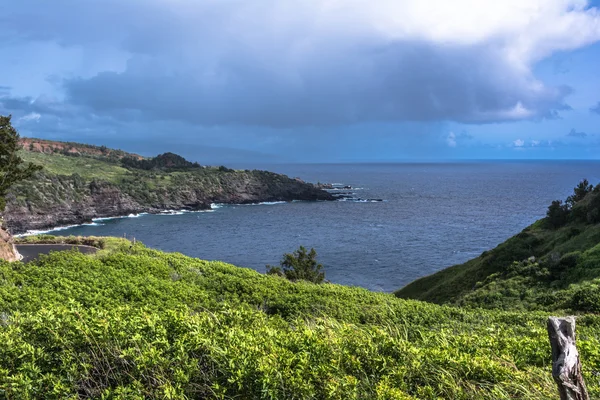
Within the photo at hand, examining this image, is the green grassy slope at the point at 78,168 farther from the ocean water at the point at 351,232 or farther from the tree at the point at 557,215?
the tree at the point at 557,215

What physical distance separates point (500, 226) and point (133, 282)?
83127 mm

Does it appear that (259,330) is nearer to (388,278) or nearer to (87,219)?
(388,278)

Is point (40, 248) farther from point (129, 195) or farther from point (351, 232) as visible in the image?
point (129, 195)

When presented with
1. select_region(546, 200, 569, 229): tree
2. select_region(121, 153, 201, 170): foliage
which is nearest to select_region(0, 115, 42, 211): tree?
select_region(546, 200, 569, 229): tree

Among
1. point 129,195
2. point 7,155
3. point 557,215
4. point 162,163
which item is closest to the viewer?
point 7,155

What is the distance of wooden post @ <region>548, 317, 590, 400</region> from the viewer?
4.64 metres

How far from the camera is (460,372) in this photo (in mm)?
6121

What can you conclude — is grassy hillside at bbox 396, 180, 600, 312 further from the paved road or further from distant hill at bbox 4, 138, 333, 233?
distant hill at bbox 4, 138, 333, 233

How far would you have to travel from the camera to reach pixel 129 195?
4186 inches

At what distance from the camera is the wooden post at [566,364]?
183 inches

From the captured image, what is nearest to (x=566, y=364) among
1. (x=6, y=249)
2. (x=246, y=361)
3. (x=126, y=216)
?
(x=246, y=361)

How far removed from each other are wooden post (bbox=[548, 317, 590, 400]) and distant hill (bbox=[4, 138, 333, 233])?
91546 mm

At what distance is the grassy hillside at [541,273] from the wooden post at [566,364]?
46.1ft

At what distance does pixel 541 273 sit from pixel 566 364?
24192 mm
